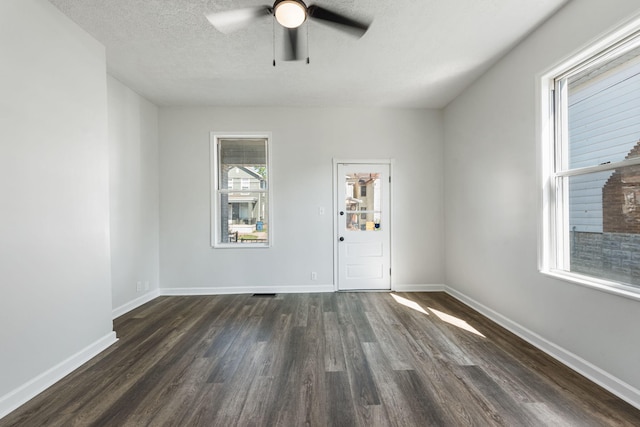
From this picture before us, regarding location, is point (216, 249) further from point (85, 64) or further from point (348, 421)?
point (348, 421)

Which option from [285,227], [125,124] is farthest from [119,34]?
[285,227]

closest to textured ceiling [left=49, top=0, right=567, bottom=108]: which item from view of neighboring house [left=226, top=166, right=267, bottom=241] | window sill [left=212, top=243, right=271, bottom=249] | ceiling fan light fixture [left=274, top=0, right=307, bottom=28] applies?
ceiling fan light fixture [left=274, top=0, right=307, bottom=28]

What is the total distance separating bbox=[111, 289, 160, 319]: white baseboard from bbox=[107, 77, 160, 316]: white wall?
0.5 inches

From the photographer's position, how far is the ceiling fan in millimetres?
1832

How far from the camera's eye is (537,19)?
2359 millimetres

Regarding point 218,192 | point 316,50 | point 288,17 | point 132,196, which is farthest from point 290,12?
point 132,196

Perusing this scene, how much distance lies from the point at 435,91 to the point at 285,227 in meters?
2.89

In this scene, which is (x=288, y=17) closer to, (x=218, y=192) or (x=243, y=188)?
(x=243, y=188)

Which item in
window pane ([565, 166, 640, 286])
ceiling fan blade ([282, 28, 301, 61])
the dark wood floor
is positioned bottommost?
the dark wood floor

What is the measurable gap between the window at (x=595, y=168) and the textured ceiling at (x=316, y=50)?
65cm

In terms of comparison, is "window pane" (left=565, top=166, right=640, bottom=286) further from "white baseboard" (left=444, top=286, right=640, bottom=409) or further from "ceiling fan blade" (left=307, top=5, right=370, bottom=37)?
"ceiling fan blade" (left=307, top=5, right=370, bottom=37)

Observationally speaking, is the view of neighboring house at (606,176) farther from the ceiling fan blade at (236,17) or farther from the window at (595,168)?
the ceiling fan blade at (236,17)

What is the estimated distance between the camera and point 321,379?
2.05 meters

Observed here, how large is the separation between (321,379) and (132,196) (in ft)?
10.9
